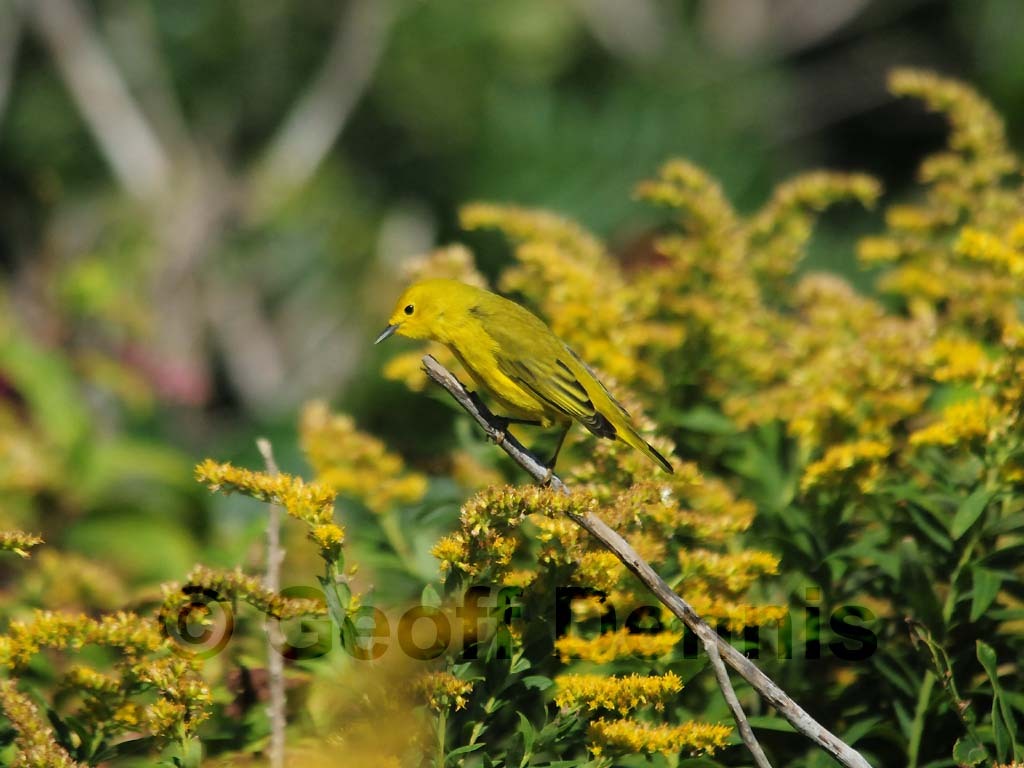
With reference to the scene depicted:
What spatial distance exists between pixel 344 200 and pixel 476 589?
299 inches

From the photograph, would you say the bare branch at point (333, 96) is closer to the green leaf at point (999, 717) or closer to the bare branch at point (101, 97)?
the bare branch at point (101, 97)

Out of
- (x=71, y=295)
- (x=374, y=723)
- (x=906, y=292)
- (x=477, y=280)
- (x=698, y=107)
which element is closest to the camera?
(x=374, y=723)

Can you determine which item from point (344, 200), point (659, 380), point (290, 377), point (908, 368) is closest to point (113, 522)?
point (659, 380)

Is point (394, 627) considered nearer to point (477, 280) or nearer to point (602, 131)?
point (477, 280)

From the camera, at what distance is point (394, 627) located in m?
2.48

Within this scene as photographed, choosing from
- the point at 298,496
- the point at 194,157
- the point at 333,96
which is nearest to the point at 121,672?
the point at 298,496

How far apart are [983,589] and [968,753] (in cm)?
29

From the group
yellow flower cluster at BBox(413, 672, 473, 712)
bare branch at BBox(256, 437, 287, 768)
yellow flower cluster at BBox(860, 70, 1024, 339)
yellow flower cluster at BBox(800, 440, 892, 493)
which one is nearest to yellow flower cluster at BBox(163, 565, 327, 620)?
bare branch at BBox(256, 437, 287, 768)

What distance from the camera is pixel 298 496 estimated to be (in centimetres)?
193

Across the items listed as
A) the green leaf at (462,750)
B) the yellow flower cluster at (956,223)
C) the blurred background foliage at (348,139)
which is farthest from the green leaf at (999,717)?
the blurred background foliage at (348,139)

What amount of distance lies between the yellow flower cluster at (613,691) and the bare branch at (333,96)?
7349 millimetres

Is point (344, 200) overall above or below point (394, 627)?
above

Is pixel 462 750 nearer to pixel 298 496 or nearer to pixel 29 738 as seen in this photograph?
pixel 298 496

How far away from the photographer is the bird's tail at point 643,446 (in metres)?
2.26
